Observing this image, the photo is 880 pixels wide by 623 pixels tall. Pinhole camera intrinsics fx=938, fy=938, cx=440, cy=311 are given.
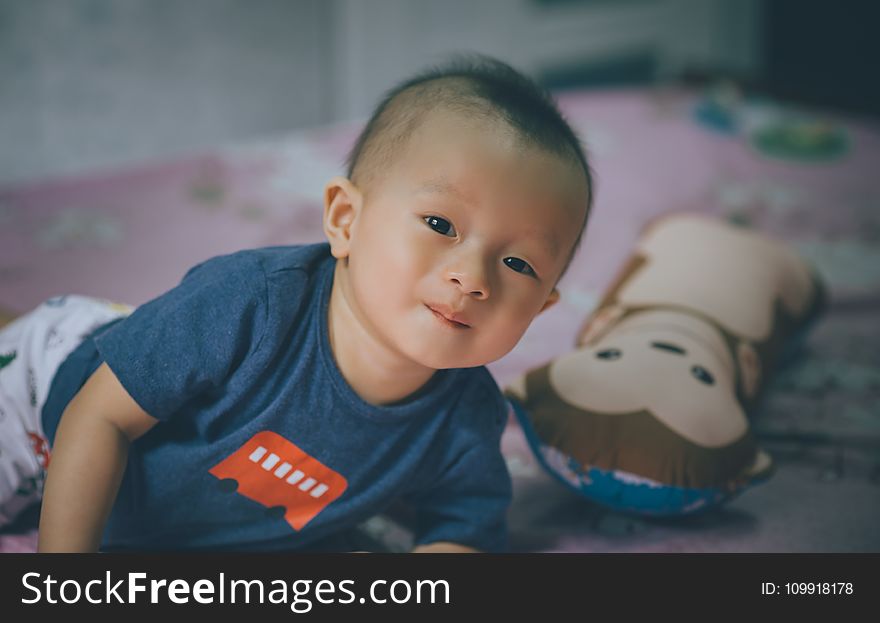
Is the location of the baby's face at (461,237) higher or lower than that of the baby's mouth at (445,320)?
higher

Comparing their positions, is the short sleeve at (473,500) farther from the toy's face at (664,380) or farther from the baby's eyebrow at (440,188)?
the baby's eyebrow at (440,188)

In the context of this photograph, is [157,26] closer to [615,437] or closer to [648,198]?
[648,198]

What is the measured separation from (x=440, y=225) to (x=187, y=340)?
224mm

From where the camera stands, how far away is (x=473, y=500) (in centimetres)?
89

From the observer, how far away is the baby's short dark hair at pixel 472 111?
0.70 metres

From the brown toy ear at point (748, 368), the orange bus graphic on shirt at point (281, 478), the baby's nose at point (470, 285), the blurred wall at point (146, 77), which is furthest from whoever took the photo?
the blurred wall at point (146, 77)

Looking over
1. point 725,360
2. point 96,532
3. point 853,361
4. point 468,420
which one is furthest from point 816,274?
point 96,532

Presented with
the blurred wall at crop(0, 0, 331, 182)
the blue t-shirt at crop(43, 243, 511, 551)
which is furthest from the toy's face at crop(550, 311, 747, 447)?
the blurred wall at crop(0, 0, 331, 182)

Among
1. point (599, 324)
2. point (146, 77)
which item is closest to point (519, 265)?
point (599, 324)

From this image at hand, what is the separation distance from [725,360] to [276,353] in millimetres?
561

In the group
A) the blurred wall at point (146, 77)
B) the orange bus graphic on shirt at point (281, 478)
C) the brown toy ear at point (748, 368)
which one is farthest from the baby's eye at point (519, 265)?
the blurred wall at point (146, 77)

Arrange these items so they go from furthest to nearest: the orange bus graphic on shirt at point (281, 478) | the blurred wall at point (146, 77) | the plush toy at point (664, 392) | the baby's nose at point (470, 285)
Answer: the blurred wall at point (146, 77)
the plush toy at point (664, 392)
the orange bus graphic on shirt at point (281, 478)
the baby's nose at point (470, 285)

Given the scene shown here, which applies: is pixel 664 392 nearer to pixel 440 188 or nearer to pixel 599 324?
pixel 599 324

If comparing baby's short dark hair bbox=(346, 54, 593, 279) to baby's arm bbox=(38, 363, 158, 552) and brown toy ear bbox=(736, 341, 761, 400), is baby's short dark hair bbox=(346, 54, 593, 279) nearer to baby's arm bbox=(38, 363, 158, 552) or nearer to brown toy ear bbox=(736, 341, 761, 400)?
baby's arm bbox=(38, 363, 158, 552)
